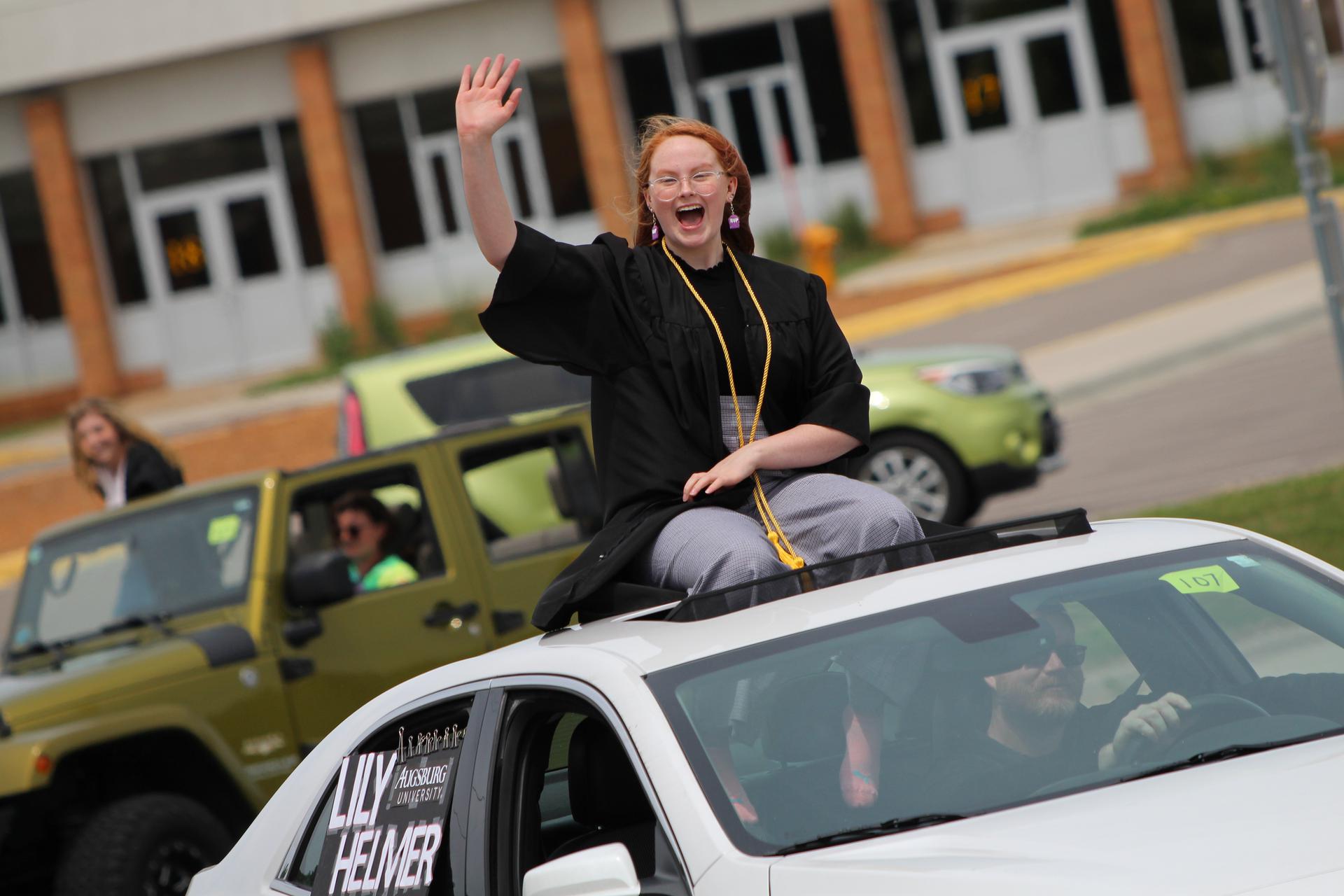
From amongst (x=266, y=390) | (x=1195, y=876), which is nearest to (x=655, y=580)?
(x=1195, y=876)

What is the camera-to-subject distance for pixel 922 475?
1130cm

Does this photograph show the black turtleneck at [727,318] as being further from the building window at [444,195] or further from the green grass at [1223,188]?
the building window at [444,195]

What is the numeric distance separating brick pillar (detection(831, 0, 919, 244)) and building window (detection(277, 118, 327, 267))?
963 cm

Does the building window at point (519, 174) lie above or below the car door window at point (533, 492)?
above

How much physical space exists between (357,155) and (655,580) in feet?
91.2

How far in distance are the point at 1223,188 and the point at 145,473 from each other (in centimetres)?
2196

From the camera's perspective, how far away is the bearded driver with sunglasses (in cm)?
303

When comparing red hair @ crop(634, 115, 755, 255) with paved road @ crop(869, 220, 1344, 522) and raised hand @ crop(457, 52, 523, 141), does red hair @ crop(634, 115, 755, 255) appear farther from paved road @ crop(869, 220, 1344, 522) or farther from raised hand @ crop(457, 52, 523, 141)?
paved road @ crop(869, 220, 1344, 522)

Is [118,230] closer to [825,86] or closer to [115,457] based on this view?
[825,86]

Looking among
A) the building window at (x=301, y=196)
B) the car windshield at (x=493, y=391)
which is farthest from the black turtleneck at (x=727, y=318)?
the building window at (x=301, y=196)

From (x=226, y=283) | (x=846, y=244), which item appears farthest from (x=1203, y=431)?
(x=226, y=283)

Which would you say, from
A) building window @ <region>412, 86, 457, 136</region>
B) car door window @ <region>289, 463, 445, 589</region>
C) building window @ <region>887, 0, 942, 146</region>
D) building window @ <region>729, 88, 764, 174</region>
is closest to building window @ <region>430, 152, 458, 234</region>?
building window @ <region>412, 86, 457, 136</region>

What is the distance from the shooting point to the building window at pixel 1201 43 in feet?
96.1

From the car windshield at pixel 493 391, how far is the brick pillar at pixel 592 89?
757 inches
